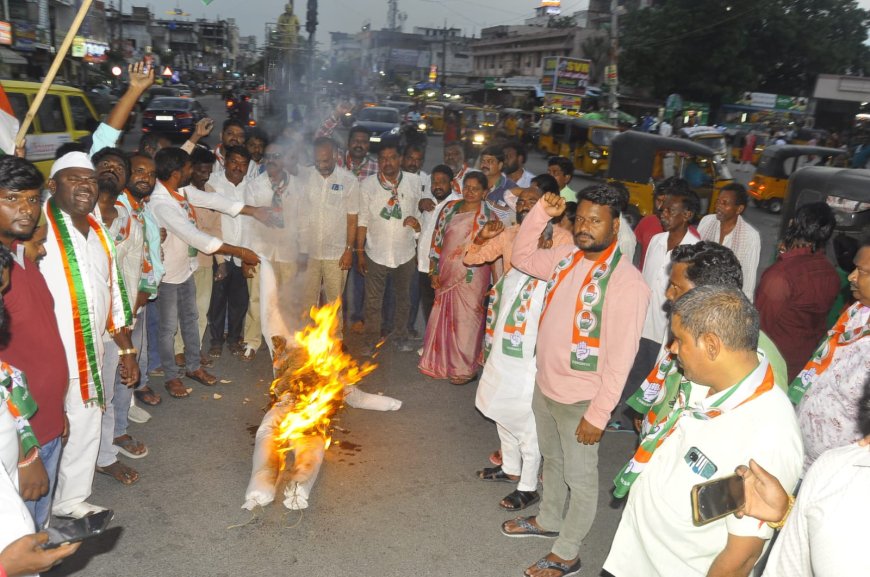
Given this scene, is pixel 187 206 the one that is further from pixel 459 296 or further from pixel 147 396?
pixel 459 296

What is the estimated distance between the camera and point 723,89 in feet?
136

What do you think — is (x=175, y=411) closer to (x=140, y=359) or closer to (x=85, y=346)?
(x=140, y=359)

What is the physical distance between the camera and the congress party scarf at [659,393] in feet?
9.44

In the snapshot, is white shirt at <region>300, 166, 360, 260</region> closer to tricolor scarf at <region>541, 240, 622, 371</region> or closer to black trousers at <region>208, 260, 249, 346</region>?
black trousers at <region>208, 260, 249, 346</region>

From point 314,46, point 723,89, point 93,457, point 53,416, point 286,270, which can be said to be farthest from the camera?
point 723,89

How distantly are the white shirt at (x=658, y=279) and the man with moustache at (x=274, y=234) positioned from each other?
11.5 feet

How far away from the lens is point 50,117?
1234 cm

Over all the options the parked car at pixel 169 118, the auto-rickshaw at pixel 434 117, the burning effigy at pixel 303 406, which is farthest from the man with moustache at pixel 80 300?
the auto-rickshaw at pixel 434 117

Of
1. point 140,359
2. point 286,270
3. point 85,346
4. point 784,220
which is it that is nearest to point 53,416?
point 85,346

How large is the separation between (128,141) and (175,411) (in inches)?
872

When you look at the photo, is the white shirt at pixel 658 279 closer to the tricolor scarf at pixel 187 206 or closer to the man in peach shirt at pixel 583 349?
the man in peach shirt at pixel 583 349

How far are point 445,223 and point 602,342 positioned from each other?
10.5ft

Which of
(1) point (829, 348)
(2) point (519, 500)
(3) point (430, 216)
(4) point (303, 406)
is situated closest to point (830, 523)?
(1) point (829, 348)

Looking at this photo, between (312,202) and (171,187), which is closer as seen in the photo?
(171,187)
